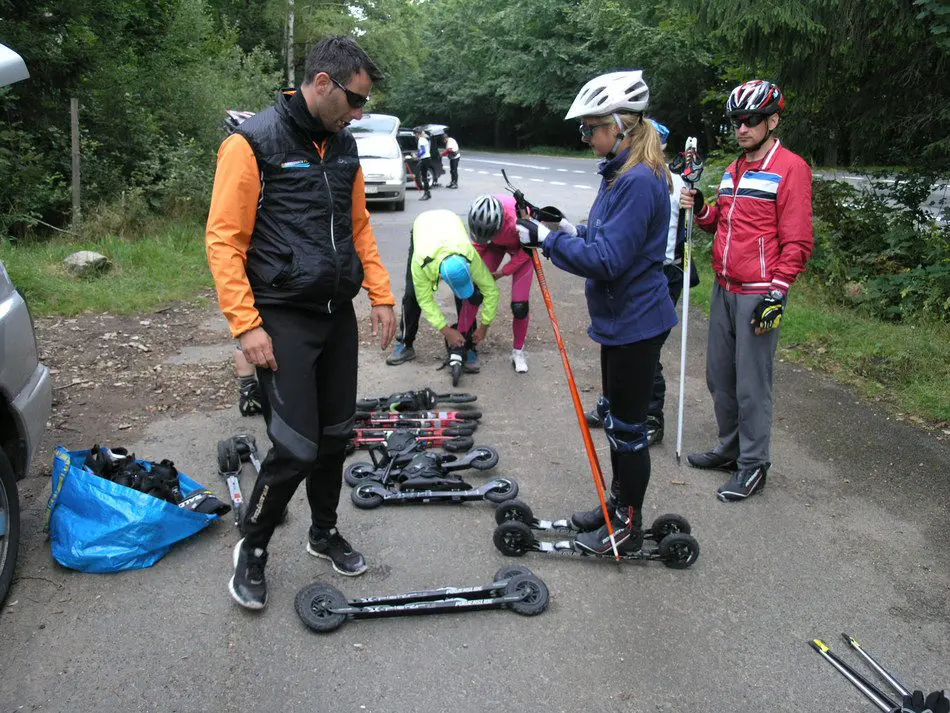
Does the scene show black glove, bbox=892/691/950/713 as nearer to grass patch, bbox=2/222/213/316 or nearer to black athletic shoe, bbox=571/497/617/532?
black athletic shoe, bbox=571/497/617/532

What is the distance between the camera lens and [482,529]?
4242 millimetres

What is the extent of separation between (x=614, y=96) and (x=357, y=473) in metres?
2.71

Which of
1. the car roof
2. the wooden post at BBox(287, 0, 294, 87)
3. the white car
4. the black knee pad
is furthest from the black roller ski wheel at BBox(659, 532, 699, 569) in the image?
the wooden post at BBox(287, 0, 294, 87)

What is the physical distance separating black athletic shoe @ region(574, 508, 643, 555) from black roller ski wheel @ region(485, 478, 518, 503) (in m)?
0.64

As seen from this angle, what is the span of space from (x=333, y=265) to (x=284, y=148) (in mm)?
507

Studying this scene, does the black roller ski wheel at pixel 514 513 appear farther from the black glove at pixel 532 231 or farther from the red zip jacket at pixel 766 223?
the red zip jacket at pixel 766 223

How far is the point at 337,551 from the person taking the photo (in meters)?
3.81

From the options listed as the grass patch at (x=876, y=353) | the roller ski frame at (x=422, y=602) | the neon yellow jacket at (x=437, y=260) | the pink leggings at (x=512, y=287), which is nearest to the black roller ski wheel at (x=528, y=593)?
the roller ski frame at (x=422, y=602)

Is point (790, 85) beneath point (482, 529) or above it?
above

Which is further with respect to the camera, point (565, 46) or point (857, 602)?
point (565, 46)

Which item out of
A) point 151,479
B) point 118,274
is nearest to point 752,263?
point 151,479

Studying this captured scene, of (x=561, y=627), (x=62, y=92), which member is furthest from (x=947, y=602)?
(x=62, y=92)

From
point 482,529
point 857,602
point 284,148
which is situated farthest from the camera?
point 482,529

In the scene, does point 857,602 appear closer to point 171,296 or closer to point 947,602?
point 947,602
